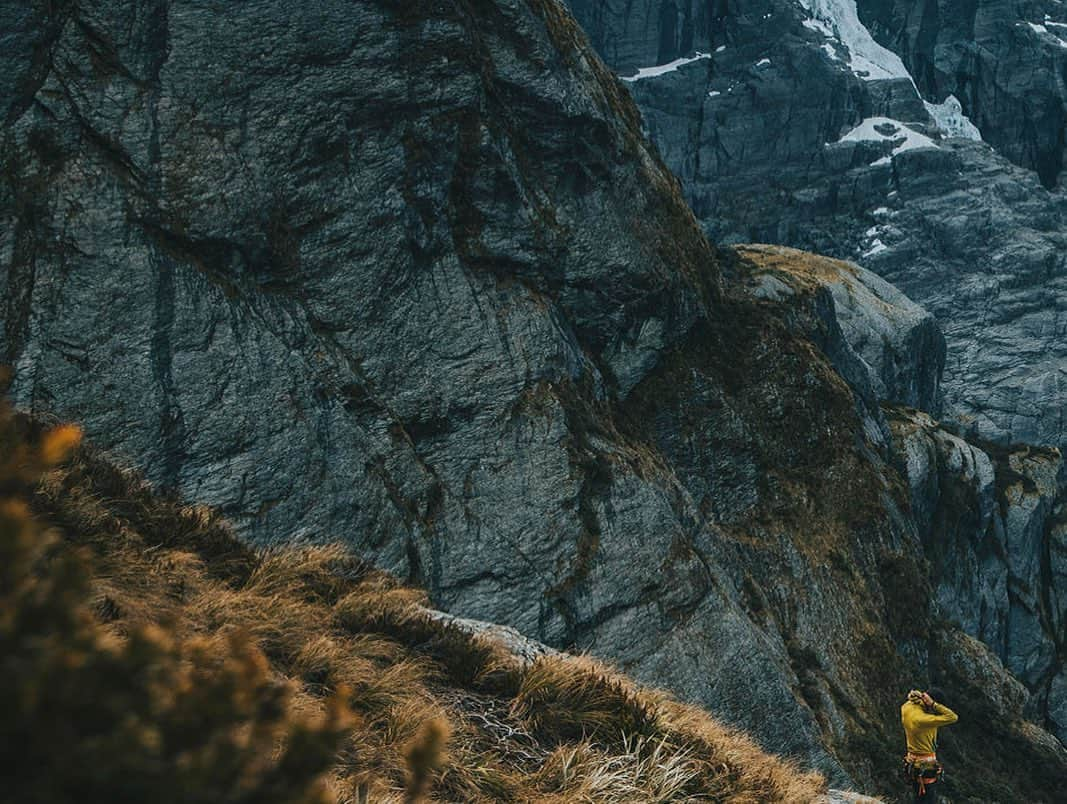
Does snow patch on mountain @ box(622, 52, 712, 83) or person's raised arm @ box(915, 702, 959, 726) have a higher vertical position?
snow patch on mountain @ box(622, 52, 712, 83)

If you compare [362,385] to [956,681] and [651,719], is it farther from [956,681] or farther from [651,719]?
[956,681]

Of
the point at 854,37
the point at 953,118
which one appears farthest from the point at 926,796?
the point at 854,37

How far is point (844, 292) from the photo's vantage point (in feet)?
219

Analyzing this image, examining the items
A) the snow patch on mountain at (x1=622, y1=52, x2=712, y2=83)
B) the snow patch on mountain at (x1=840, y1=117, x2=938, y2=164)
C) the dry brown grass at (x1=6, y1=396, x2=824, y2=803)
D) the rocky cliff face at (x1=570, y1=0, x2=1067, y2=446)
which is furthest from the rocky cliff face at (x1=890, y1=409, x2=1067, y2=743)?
Answer: the snow patch on mountain at (x1=622, y1=52, x2=712, y2=83)

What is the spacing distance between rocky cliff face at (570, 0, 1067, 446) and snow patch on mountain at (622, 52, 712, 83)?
1.40 feet

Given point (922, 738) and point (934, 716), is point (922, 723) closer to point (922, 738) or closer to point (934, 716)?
point (934, 716)

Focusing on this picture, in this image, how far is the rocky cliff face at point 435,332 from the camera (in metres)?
20.0

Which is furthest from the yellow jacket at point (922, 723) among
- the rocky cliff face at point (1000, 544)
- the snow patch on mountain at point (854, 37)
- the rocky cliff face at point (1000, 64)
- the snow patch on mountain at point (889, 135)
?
the rocky cliff face at point (1000, 64)

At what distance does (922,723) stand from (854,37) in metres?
213

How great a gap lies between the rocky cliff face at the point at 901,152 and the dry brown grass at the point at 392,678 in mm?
145779

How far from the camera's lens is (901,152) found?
163375 millimetres

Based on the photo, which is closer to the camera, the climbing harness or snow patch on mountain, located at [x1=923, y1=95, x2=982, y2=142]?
the climbing harness

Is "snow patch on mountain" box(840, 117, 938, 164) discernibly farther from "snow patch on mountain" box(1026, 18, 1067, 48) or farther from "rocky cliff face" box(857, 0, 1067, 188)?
"snow patch on mountain" box(1026, 18, 1067, 48)

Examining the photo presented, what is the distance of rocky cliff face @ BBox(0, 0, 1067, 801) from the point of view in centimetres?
2002
